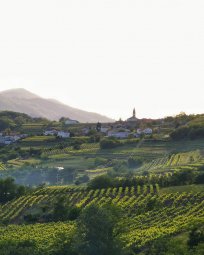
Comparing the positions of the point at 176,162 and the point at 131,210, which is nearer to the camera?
the point at 131,210

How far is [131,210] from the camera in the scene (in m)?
49.2

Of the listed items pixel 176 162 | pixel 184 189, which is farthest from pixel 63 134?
pixel 184 189

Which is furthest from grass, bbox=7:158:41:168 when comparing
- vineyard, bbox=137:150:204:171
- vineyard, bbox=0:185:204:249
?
vineyard, bbox=0:185:204:249

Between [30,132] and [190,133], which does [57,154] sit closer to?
[190,133]

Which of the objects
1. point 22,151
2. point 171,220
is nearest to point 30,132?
point 22,151

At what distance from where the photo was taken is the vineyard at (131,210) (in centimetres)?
3617

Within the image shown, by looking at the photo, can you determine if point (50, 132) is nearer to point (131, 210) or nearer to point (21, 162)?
point (21, 162)

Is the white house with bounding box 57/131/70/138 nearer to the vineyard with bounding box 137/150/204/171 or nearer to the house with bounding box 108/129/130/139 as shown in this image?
the house with bounding box 108/129/130/139

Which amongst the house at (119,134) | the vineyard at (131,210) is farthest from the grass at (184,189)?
the house at (119,134)

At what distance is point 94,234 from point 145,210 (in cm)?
1820

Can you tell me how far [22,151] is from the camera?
110812 mm

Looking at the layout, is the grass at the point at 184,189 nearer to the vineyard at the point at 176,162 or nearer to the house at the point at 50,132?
the vineyard at the point at 176,162

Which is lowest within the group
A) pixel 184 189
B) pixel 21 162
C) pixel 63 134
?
pixel 21 162

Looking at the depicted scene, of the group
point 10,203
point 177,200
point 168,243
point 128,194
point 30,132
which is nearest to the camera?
point 168,243
